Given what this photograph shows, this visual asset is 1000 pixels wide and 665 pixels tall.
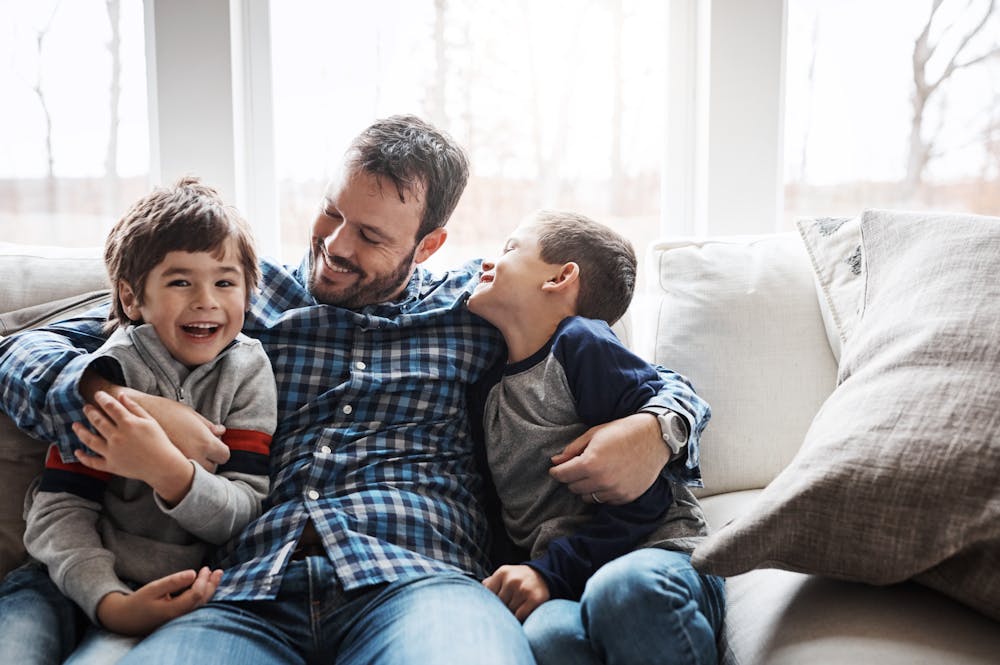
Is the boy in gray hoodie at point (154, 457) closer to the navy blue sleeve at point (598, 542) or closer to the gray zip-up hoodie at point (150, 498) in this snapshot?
the gray zip-up hoodie at point (150, 498)

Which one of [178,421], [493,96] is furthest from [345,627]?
[493,96]

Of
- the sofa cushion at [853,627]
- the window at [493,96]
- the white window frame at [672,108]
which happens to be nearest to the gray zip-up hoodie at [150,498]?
the sofa cushion at [853,627]

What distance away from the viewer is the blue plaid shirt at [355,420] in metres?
1.23

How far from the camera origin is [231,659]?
108cm

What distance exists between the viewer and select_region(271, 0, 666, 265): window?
2.20 metres

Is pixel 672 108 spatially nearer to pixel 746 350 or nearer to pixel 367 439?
pixel 746 350

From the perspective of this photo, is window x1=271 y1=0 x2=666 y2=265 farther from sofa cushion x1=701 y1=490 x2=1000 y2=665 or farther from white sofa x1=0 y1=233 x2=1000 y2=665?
sofa cushion x1=701 y1=490 x2=1000 y2=665

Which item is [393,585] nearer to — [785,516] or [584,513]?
A: [584,513]

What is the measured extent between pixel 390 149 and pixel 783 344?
76 centimetres

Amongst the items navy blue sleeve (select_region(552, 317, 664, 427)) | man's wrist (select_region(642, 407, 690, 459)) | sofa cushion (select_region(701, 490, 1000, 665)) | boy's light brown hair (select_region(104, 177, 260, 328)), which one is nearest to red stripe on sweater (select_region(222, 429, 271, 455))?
boy's light brown hair (select_region(104, 177, 260, 328))

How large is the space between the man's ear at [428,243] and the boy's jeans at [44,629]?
28.9 inches

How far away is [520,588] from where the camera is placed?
48.5 inches

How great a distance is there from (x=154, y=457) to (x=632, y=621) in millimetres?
638

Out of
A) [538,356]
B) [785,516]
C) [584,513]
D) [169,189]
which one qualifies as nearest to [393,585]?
[584,513]
